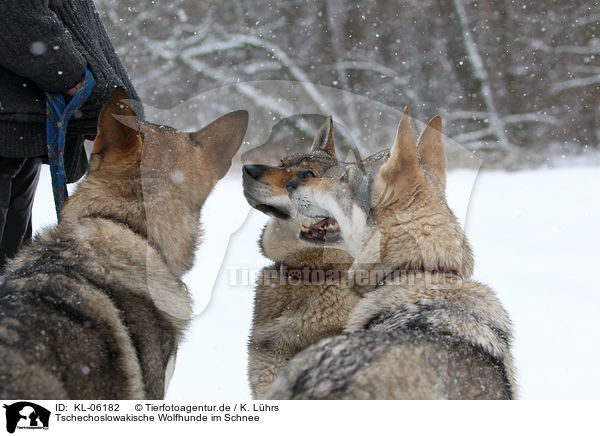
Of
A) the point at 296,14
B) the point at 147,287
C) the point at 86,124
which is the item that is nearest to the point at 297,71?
the point at 296,14

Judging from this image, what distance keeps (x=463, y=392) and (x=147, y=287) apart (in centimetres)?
137

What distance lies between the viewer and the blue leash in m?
2.44

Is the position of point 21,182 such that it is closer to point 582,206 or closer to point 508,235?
point 508,235

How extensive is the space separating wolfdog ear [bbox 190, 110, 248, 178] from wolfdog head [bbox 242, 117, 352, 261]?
17.0 inches

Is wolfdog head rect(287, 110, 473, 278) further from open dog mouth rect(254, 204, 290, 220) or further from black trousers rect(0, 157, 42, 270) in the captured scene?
black trousers rect(0, 157, 42, 270)

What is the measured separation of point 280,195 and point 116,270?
3.69 feet

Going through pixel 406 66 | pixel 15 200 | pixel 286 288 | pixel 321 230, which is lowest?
pixel 286 288

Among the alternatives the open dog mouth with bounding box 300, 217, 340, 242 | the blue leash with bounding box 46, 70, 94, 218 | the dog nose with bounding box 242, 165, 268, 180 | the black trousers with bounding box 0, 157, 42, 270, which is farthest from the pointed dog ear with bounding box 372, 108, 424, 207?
the black trousers with bounding box 0, 157, 42, 270

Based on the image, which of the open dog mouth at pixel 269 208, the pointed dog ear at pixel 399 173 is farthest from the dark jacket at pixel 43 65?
the pointed dog ear at pixel 399 173

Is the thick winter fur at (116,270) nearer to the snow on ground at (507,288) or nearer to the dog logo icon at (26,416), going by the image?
the dog logo icon at (26,416)

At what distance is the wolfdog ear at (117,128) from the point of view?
209cm

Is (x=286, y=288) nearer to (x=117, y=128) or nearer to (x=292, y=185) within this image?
(x=292, y=185)

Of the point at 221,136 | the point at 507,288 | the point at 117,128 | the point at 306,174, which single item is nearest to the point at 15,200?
the point at 117,128

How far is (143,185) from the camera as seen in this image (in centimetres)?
220
